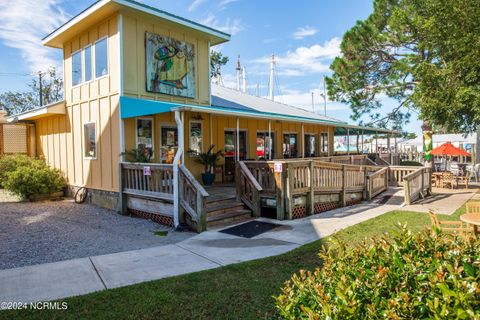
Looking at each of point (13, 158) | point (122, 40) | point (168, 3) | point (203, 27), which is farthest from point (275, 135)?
point (13, 158)

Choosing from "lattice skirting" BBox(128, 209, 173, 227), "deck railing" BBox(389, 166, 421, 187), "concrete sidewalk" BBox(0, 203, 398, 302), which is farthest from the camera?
"deck railing" BBox(389, 166, 421, 187)

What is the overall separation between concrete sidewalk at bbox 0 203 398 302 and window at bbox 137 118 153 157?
446cm

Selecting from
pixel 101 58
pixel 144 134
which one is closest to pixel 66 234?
pixel 144 134

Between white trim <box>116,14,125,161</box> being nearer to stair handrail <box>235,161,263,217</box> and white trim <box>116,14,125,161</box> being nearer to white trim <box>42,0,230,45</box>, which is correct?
white trim <box>42,0,230,45</box>

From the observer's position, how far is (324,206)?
9.80m

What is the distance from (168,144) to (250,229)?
4983 mm

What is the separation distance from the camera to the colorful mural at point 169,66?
33.8 ft

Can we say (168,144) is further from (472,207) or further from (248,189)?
(472,207)

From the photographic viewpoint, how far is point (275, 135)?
1563cm

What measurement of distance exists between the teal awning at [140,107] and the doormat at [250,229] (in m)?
3.38

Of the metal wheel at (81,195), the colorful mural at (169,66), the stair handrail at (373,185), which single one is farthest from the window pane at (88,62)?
the stair handrail at (373,185)

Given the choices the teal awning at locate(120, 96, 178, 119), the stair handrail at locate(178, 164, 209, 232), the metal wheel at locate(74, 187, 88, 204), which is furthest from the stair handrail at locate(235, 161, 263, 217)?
the metal wheel at locate(74, 187, 88, 204)

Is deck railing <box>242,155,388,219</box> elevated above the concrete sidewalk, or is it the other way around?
deck railing <box>242,155,388,219</box>

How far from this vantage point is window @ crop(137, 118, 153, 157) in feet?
33.3
